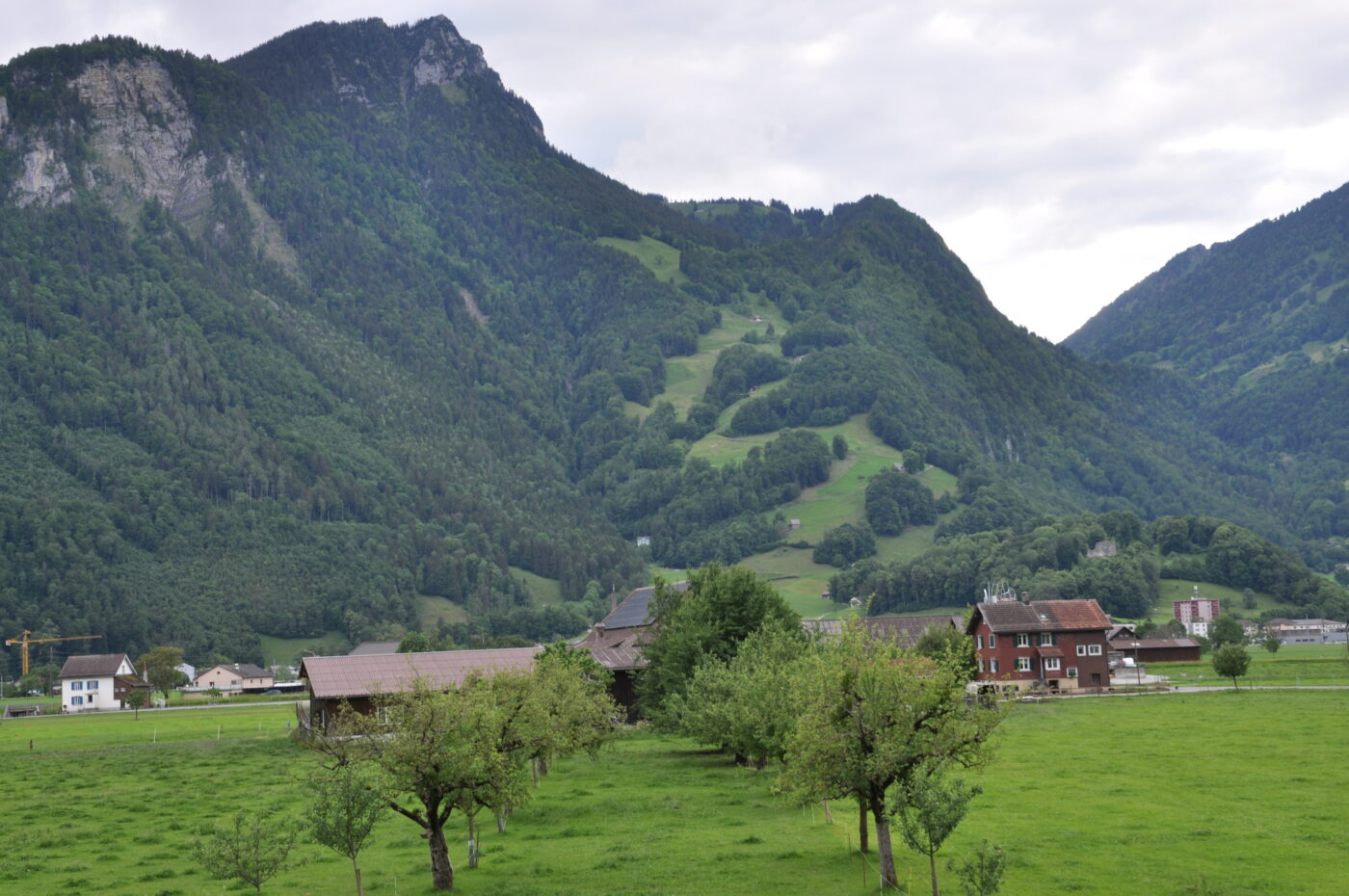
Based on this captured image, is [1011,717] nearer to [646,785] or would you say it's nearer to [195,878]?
[646,785]

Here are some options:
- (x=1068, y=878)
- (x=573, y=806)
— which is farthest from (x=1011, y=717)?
(x=1068, y=878)

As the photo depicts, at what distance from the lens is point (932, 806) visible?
31.0m

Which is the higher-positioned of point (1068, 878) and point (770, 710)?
point (770, 710)

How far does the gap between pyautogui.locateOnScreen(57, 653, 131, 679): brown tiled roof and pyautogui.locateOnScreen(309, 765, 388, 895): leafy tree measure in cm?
13834

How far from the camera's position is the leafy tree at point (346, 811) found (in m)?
33.0

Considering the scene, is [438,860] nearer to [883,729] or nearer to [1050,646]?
[883,729]

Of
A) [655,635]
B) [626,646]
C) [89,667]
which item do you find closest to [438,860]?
[655,635]

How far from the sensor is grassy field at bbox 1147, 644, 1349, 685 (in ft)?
336

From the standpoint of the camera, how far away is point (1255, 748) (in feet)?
184

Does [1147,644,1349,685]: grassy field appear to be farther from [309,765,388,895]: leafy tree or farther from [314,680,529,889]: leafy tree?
[309,765,388,895]: leafy tree

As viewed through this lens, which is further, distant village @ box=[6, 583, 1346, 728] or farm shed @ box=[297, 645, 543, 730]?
distant village @ box=[6, 583, 1346, 728]

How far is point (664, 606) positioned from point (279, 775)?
29016 millimetres

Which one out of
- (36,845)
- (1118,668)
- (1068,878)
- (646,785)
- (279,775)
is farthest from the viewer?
(1118,668)

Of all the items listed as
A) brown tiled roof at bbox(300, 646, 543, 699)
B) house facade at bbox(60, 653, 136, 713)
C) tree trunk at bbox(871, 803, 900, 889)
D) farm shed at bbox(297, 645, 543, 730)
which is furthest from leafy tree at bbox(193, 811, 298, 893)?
house facade at bbox(60, 653, 136, 713)
